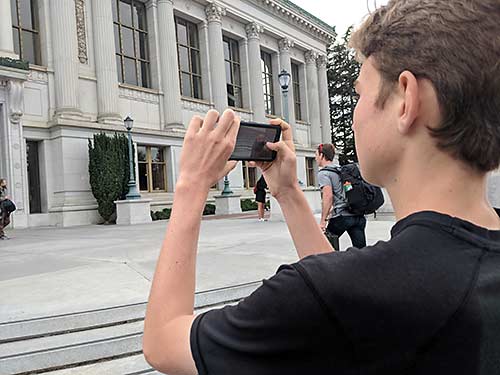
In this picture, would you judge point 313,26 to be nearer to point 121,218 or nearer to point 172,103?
point 172,103

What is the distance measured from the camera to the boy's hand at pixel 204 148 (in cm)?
102

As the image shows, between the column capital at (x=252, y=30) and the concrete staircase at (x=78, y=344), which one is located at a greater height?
the column capital at (x=252, y=30)

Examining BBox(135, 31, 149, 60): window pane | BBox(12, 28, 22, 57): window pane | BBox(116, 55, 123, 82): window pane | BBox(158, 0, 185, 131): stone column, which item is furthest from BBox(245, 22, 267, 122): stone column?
BBox(12, 28, 22, 57): window pane

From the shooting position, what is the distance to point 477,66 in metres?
0.81

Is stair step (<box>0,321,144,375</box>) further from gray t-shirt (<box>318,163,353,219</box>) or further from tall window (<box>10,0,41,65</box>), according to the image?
tall window (<box>10,0,41,65</box>)

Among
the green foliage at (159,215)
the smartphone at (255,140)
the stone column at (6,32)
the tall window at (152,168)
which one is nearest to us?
the smartphone at (255,140)

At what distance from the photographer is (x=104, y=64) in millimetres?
20000

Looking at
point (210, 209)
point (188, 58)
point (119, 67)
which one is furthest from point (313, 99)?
point (119, 67)

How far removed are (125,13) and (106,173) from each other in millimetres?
9372

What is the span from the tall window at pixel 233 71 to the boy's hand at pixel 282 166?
2741cm

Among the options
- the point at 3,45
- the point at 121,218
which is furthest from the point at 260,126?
the point at 3,45

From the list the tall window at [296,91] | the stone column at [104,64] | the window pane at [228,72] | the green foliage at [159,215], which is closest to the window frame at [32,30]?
the stone column at [104,64]

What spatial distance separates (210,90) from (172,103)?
410 centimetres

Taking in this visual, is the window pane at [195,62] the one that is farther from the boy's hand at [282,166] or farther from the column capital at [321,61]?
the boy's hand at [282,166]
